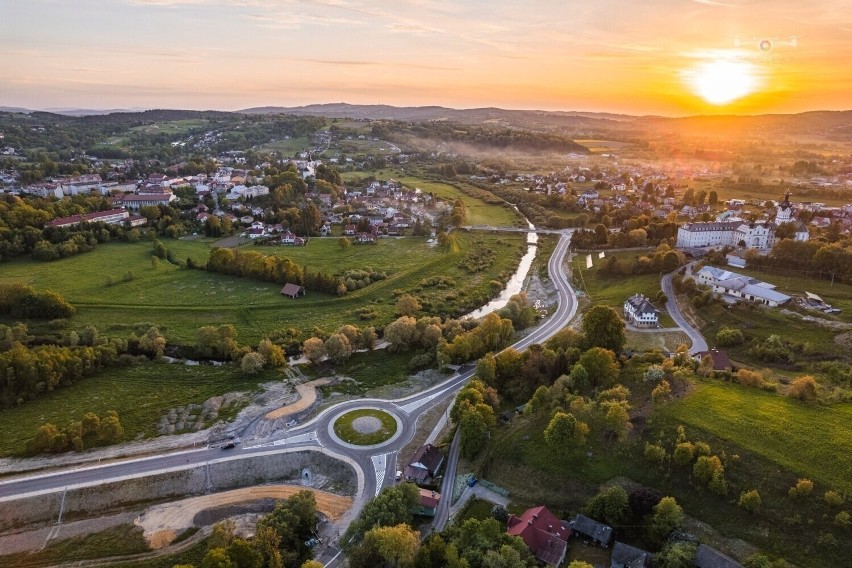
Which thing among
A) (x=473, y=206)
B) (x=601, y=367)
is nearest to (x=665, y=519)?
(x=601, y=367)

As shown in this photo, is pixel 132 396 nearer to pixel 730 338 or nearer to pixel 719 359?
pixel 719 359

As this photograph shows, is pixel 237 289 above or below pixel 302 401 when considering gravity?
above

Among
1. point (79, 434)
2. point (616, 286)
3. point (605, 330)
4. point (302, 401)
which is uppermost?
point (605, 330)

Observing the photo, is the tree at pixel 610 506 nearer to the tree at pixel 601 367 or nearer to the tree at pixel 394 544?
the tree at pixel 394 544

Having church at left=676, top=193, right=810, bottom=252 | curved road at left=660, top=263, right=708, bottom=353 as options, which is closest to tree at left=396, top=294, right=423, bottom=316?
curved road at left=660, top=263, right=708, bottom=353

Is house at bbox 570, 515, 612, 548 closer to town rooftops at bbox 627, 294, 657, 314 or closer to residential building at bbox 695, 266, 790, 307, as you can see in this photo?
town rooftops at bbox 627, 294, 657, 314
